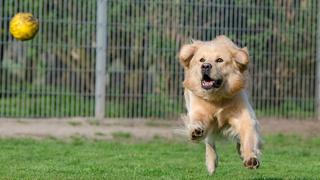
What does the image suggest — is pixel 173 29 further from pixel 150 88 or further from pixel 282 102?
pixel 282 102

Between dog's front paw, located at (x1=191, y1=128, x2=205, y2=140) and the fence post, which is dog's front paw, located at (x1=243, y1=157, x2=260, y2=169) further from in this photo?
the fence post

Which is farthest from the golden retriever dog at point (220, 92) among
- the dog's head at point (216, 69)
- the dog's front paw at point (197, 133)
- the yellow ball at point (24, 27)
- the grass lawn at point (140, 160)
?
the yellow ball at point (24, 27)

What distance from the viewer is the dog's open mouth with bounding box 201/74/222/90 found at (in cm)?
826

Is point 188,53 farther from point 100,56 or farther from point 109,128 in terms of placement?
point 100,56

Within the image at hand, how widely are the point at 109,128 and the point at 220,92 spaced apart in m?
6.97

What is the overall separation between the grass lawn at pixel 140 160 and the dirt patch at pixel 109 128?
576 millimetres

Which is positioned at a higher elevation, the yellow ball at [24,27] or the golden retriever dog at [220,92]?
the yellow ball at [24,27]

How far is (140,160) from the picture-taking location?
35.4ft

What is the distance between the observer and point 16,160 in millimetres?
10539

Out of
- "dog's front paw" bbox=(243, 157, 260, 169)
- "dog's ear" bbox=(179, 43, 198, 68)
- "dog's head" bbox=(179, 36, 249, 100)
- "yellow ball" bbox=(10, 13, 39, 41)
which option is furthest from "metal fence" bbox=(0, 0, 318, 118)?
"dog's front paw" bbox=(243, 157, 260, 169)

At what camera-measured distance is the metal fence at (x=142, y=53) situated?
1584 cm

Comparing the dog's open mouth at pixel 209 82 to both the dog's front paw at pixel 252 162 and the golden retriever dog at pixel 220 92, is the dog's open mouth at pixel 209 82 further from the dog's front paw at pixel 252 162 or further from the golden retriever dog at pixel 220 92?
the dog's front paw at pixel 252 162

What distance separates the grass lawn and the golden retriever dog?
1.46 feet

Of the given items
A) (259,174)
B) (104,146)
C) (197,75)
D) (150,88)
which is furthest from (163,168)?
(150,88)
